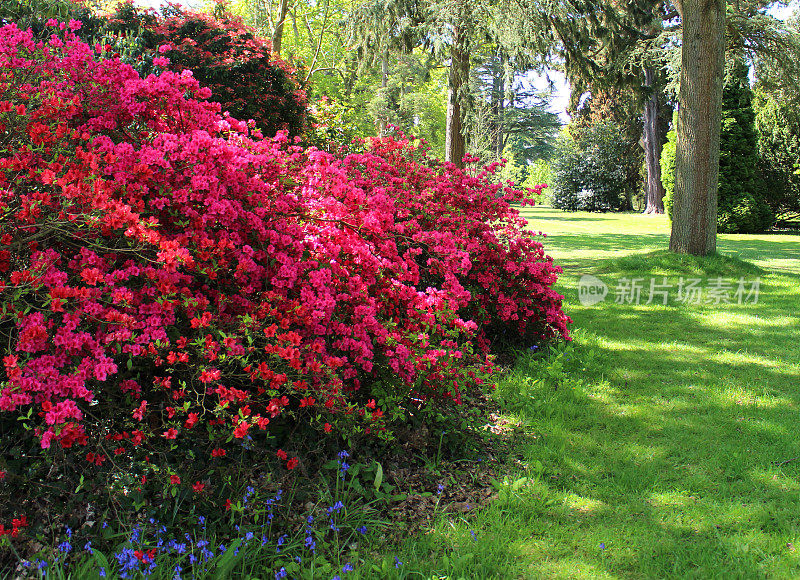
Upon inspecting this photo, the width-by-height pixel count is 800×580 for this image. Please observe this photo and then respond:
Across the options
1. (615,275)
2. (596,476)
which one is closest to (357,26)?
(615,275)

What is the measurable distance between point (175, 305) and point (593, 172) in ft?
100

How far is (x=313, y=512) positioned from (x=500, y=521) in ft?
2.87

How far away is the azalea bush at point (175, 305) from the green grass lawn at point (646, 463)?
665 millimetres

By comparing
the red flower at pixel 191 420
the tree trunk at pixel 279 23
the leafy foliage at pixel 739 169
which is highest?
the tree trunk at pixel 279 23

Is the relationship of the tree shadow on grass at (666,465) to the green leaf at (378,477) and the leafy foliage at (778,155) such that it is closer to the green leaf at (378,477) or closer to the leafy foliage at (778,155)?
the green leaf at (378,477)

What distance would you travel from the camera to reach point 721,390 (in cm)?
452

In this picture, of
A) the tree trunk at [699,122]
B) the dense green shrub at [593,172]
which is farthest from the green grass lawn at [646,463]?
the dense green shrub at [593,172]

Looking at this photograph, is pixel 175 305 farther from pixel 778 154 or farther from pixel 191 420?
pixel 778 154

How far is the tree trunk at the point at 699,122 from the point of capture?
28.1 feet

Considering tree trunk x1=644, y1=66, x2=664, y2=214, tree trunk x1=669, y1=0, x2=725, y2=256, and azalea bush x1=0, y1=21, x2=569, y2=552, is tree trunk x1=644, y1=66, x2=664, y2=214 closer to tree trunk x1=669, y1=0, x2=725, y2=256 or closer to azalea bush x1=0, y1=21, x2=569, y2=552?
tree trunk x1=669, y1=0, x2=725, y2=256

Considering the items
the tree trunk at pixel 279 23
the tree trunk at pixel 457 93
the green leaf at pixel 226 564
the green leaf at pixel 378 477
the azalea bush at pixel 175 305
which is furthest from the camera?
the tree trunk at pixel 279 23

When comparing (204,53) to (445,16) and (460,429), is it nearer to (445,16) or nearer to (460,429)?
(445,16)

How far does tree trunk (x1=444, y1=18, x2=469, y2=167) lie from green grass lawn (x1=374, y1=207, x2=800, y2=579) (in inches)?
197

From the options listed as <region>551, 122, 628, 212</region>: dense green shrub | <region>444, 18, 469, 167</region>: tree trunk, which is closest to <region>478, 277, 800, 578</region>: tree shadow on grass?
<region>444, 18, 469, 167</region>: tree trunk
